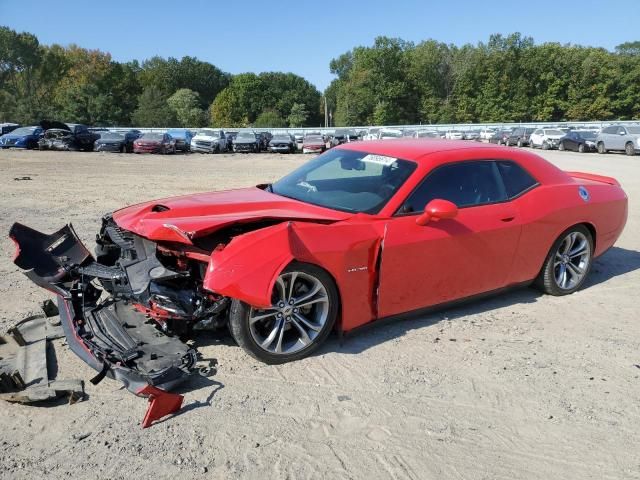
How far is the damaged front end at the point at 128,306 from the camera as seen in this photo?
133 inches

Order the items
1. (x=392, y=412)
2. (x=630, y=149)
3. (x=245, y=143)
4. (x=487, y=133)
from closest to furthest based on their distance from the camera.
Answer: (x=392, y=412), (x=630, y=149), (x=245, y=143), (x=487, y=133)

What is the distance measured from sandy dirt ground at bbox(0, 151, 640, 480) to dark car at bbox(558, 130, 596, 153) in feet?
101

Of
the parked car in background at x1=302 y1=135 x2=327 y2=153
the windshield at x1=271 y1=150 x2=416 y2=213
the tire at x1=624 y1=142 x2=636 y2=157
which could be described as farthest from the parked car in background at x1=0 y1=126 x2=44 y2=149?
the tire at x1=624 y1=142 x2=636 y2=157

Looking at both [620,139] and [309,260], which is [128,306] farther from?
[620,139]

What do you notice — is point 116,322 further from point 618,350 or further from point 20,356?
point 618,350

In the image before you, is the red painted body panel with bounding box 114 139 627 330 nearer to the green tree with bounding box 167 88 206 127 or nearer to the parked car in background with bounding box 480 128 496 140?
the parked car in background with bounding box 480 128 496 140

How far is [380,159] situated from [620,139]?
29.8m

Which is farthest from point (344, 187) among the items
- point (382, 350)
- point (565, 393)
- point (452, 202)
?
point (565, 393)

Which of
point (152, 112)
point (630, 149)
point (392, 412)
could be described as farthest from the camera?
point (152, 112)

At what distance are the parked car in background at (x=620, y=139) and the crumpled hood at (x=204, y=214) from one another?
97.5ft

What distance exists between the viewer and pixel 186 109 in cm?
8425

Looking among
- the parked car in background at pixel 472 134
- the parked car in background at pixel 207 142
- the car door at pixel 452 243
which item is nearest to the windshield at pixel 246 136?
the parked car in background at pixel 207 142

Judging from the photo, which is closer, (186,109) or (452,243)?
(452,243)

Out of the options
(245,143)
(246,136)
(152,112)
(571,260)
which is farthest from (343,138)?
(152,112)
